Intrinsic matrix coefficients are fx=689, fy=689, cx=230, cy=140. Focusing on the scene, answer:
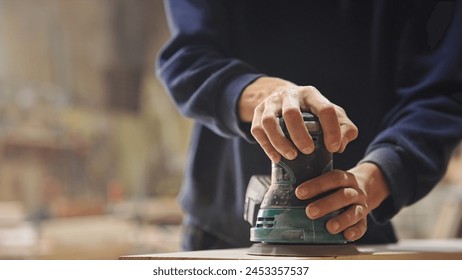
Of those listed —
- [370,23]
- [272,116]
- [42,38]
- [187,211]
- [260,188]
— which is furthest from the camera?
[42,38]

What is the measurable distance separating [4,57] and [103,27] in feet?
1.18

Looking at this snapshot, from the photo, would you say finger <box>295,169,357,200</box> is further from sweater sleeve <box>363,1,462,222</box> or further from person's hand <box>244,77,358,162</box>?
sweater sleeve <box>363,1,462,222</box>

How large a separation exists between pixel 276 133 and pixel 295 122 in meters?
0.03

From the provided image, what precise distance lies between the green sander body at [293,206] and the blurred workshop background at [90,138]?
3.05ft

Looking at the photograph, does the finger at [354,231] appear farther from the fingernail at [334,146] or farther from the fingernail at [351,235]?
the fingernail at [334,146]

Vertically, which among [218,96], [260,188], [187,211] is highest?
[218,96]

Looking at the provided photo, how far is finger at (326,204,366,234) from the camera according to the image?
2.93 ft

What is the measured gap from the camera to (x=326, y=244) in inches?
35.5

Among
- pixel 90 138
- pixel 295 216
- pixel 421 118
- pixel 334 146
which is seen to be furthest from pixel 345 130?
pixel 90 138

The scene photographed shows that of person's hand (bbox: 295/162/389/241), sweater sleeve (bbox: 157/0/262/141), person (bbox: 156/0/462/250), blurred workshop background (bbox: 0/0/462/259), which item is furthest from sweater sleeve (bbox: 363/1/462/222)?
blurred workshop background (bbox: 0/0/462/259)

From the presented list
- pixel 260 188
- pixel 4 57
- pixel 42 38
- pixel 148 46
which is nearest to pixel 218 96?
pixel 260 188

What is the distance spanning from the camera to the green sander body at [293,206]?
887 millimetres

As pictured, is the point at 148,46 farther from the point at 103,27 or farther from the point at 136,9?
the point at 103,27

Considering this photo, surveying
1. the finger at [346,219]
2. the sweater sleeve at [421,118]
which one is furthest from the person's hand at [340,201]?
the sweater sleeve at [421,118]
